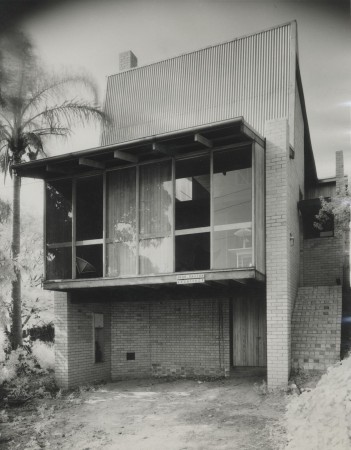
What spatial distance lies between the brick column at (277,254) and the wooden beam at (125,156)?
294 centimetres

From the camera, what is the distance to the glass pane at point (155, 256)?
9.77 metres

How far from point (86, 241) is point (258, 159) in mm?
4444

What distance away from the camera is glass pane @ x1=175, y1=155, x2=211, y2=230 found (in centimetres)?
1012

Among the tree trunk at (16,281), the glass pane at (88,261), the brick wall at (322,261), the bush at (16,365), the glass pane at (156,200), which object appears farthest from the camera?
the brick wall at (322,261)

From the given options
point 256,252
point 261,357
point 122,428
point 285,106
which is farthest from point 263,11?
point 261,357

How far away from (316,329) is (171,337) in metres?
3.98

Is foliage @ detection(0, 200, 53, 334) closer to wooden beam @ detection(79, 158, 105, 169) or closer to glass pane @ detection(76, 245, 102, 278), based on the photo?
glass pane @ detection(76, 245, 102, 278)

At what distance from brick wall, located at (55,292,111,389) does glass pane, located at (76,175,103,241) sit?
171cm

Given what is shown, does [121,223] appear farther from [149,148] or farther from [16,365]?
[16,365]

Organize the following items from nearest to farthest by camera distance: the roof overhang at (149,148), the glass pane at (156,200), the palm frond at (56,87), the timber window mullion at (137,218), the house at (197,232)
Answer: the roof overhang at (149,148), the house at (197,232), the glass pane at (156,200), the timber window mullion at (137,218), the palm frond at (56,87)

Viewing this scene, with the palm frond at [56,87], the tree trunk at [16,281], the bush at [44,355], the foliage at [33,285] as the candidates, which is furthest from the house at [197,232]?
the foliage at [33,285]

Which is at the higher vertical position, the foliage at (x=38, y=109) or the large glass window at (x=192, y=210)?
the foliage at (x=38, y=109)

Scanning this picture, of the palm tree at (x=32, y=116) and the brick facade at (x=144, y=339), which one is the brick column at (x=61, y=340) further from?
the palm tree at (x=32, y=116)

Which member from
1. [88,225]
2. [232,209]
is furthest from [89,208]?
[232,209]
